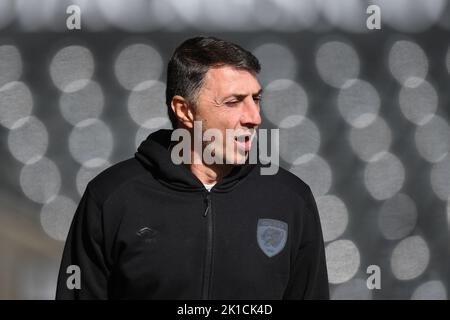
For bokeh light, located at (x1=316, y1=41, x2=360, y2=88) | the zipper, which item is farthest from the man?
bokeh light, located at (x1=316, y1=41, x2=360, y2=88)

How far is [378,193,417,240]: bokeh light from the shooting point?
2.94 meters

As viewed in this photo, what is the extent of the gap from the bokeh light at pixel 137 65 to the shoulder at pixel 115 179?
0.86 m

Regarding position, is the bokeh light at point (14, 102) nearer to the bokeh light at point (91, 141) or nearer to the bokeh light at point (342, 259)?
Result: the bokeh light at point (91, 141)

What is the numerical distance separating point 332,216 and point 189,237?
1.05 meters

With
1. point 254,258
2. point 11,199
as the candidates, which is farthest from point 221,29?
point 254,258

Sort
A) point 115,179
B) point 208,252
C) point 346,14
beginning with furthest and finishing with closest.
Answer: point 346,14, point 115,179, point 208,252

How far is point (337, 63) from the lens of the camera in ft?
9.71

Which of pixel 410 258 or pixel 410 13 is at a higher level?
pixel 410 13

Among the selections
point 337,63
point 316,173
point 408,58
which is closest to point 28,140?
point 316,173

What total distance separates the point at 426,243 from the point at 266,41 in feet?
3.05

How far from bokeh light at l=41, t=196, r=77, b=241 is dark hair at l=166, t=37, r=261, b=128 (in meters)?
0.99

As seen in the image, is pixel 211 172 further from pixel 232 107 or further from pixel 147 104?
pixel 147 104

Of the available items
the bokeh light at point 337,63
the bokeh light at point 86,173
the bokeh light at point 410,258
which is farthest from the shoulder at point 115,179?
the bokeh light at point 410,258
